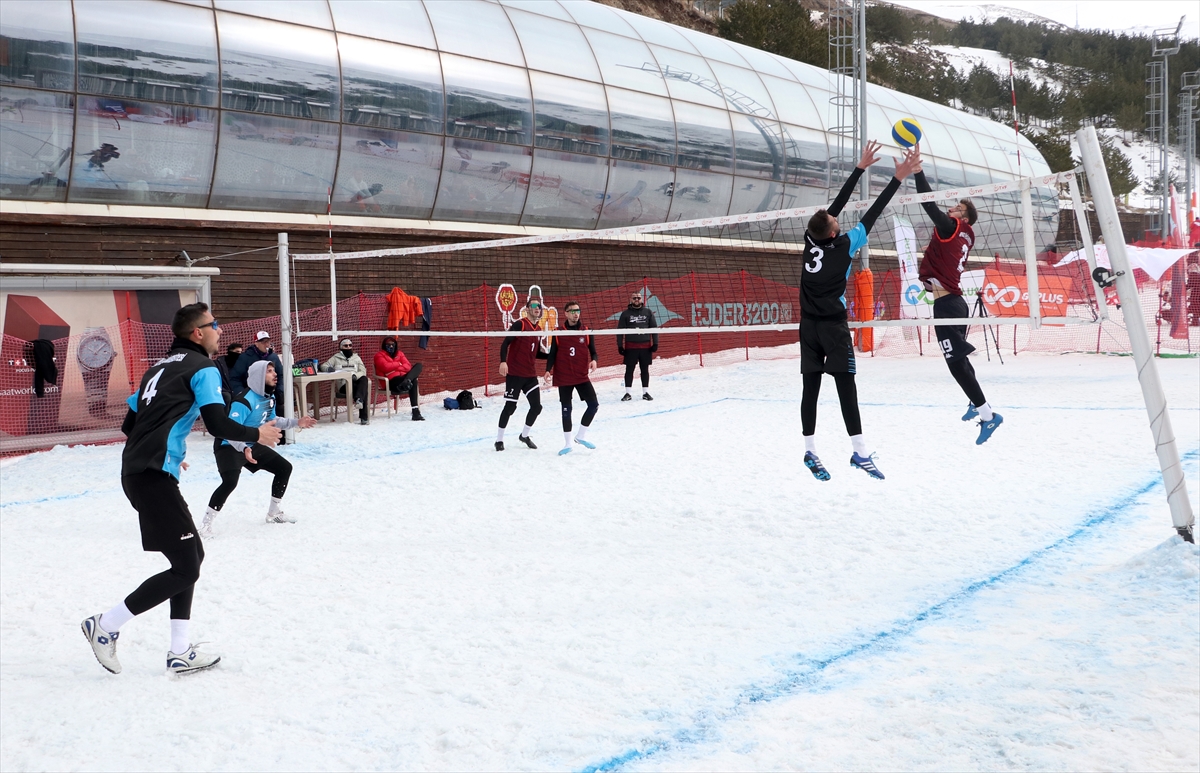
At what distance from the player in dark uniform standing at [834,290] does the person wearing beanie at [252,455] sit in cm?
416

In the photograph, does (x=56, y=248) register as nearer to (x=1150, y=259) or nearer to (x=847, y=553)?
(x=847, y=553)

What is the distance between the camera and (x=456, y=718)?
14.4ft

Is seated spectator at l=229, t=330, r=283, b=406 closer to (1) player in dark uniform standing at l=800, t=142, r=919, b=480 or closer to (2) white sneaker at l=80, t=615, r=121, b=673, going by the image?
(2) white sneaker at l=80, t=615, r=121, b=673

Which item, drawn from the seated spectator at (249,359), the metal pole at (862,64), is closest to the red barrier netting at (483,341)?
the seated spectator at (249,359)

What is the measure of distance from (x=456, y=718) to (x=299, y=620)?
6.00ft

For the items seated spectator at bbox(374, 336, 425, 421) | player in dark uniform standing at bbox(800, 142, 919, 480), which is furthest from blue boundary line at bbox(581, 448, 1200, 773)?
seated spectator at bbox(374, 336, 425, 421)

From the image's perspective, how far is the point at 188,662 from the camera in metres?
4.97

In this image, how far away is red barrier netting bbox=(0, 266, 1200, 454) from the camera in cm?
1261

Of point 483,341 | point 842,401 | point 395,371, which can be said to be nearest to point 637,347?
point 483,341

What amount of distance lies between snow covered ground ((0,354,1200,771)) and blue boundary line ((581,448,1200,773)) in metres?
0.02

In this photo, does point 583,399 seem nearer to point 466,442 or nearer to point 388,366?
point 466,442

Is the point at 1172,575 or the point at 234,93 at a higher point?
the point at 234,93

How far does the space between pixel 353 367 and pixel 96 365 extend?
3530 mm

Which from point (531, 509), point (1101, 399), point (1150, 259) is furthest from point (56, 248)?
point (1150, 259)
